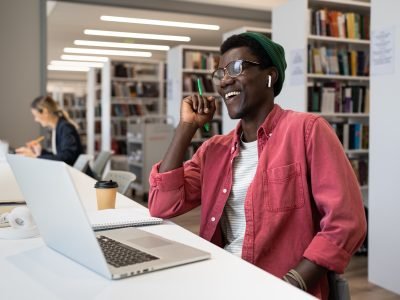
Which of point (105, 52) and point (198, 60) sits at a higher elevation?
point (105, 52)

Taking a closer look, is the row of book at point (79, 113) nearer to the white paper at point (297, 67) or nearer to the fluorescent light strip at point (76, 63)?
the fluorescent light strip at point (76, 63)

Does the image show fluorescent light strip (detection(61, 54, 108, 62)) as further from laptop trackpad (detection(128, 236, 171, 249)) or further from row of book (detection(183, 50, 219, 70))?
laptop trackpad (detection(128, 236, 171, 249))

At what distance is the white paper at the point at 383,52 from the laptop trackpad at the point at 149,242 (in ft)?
7.16

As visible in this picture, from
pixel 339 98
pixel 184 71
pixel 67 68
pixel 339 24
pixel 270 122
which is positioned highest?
pixel 67 68

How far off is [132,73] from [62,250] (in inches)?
275

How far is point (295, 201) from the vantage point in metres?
1.28

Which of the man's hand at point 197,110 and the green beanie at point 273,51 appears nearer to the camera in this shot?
the green beanie at point 273,51

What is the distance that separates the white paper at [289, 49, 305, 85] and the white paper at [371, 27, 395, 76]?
4.09 ft

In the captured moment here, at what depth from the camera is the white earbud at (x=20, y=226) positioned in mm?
1222

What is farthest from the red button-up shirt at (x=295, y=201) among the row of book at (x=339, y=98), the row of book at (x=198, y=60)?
the row of book at (x=198, y=60)

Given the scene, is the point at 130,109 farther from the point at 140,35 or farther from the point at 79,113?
the point at 79,113

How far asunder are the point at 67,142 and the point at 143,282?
3304 mm

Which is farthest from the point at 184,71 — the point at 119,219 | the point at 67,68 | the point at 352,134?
the point at 67,68

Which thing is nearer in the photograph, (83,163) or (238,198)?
(238,198)
